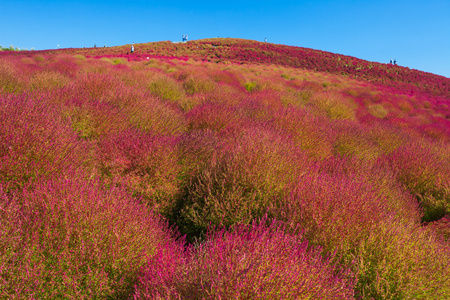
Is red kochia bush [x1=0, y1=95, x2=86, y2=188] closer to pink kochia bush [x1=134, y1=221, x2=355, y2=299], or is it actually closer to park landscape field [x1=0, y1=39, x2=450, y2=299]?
park landscape field [x1=0, y1=39, x2=450, y2=299]

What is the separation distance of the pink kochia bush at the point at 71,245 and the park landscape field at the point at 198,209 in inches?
0.5

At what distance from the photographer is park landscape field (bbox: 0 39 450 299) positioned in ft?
4.60

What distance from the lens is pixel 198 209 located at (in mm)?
2701

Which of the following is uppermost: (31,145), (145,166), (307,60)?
(307,60)

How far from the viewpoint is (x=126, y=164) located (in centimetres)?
284

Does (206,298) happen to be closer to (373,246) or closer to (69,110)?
(373,246)

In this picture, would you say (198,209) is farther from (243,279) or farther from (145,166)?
(243,279)

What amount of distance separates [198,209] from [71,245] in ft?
4.31

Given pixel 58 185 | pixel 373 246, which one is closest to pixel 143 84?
pixel 58 185

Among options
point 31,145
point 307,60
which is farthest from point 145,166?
point 307,60

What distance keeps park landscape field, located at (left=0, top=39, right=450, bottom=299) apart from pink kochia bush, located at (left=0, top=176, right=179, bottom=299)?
1cm

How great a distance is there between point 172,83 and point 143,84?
83 centimetres

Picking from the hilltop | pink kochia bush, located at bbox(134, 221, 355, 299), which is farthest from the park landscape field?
the hilltop

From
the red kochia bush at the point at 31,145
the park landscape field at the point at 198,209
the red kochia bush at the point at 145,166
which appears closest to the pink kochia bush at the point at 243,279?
the park landscape field at the point at 198,209
